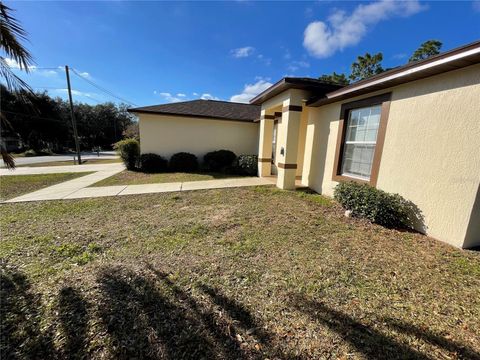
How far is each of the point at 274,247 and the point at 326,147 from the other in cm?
453

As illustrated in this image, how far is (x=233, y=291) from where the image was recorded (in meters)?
2.51

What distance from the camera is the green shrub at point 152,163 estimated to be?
11398mm

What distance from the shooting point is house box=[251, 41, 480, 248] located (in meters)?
3.44

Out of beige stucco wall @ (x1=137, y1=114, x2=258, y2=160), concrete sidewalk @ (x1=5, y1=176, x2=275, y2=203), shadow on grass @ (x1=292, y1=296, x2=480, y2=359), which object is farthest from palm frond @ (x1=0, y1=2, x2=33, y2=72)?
beige stucco wall @ (x1=137, y1=114, x2=258, y2=160)

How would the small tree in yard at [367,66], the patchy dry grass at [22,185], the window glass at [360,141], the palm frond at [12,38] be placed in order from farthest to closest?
the small tree in yard at [367,66], the patchy dry grass at [22,185], the window glass at [360,141], the palm frond at [12,38]

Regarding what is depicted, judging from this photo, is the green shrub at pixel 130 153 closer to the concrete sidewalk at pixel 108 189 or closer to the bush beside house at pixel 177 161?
the bush beside house at pixel 177 161

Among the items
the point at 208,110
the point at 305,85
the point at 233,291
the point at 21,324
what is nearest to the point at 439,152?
the point at 305,85

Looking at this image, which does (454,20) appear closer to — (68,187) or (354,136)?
(354,136)

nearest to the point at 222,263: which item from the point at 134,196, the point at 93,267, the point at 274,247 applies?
the point at 274,247

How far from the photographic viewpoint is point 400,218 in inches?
176

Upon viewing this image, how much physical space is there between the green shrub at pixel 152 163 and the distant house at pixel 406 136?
21.2ft

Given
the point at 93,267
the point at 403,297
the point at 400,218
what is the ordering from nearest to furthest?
1. the point at 403,297
2. the point at 93,267
3. the point at 400,218

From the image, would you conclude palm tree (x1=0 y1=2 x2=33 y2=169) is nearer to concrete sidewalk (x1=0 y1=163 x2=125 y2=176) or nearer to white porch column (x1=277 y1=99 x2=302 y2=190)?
white porch column (x1=277 y1=99 x2=302 y2=190)

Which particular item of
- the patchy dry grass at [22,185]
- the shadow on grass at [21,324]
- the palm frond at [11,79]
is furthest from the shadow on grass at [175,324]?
the patchy dry grass at [22,185]
